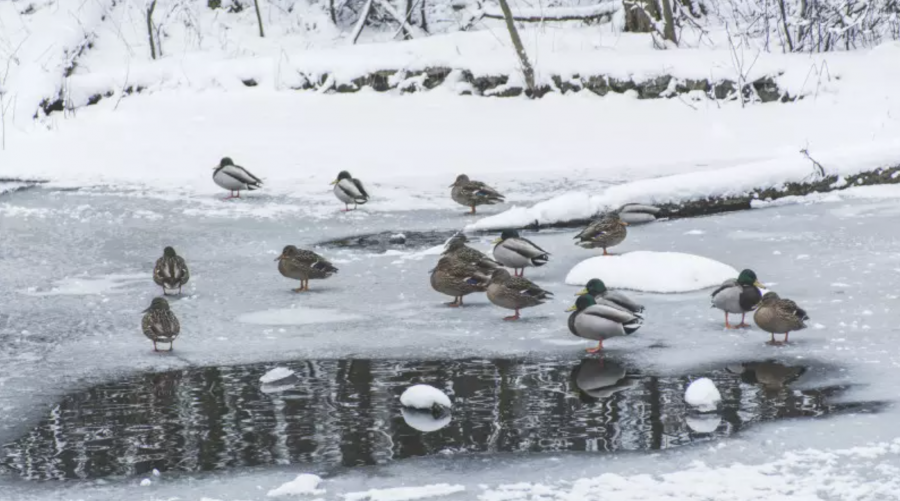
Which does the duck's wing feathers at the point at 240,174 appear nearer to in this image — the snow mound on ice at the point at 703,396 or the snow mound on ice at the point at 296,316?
the snow mound on ice at the point at 296,316

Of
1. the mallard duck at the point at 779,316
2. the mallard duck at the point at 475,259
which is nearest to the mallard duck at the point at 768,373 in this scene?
the mallard duck at the point at 779,316

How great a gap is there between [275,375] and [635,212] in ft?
20.1

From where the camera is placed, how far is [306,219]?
47.7 ft

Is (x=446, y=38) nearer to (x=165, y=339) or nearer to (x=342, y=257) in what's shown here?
(x=342, y=257)

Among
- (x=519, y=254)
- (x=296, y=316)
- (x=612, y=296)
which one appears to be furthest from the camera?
(x=519, y=254)

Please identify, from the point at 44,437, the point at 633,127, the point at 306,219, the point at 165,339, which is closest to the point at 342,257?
the point at 306,219

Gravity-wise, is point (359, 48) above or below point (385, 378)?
above

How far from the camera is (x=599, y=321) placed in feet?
28.5

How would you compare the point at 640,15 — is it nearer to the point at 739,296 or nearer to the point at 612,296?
the point at 739,296

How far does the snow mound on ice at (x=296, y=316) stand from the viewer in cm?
984

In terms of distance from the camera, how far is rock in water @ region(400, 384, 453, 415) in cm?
726

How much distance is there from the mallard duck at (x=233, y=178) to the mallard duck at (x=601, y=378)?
835 centimetres

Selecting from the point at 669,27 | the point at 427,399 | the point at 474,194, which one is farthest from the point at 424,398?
the point at 669,27

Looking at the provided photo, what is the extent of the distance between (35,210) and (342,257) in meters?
4.95
